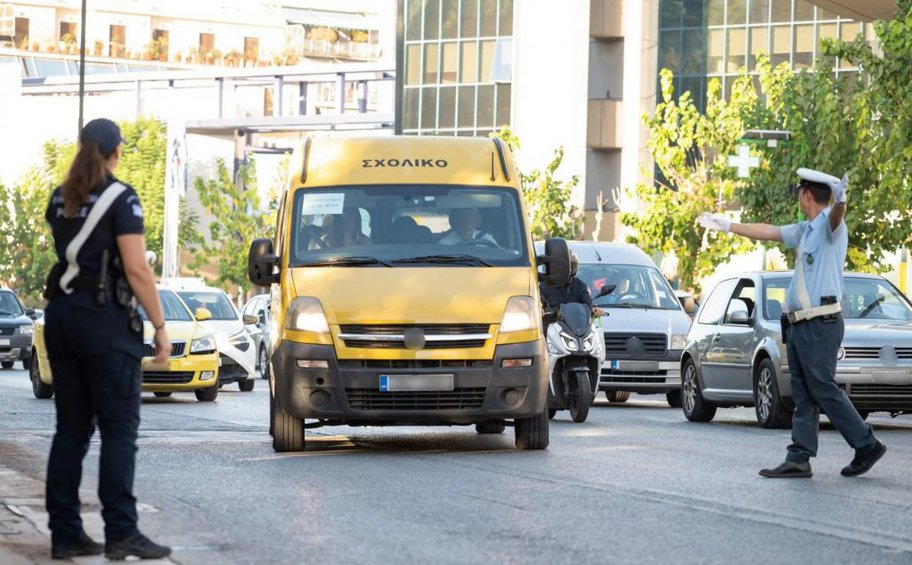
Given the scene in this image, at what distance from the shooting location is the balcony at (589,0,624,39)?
78.0 metres

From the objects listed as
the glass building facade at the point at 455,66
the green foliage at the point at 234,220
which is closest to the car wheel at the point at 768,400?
the glass building facade at the point at 455,66

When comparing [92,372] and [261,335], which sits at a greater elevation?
[92,372]

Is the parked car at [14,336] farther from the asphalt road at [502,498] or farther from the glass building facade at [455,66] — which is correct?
the glass building facade at [455,66]

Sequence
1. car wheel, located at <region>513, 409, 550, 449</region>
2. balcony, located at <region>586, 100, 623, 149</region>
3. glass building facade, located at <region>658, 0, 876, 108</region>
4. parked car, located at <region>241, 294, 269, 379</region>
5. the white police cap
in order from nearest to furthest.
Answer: the white police cap < car wheel, located at <region>513, 409, 550, 449</region> < parked car, located at <region>241, 294, 269, 379</region> < glass building facade, located at <region>658, 0, 876, 108</region> < balcony, located at <region>586, 100, 623, 149</region>

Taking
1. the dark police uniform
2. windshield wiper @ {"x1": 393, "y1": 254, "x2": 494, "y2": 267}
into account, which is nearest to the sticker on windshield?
windshield wiper @ {"x1": 393, "y1": 254, "x2": 494, "y2": 267}

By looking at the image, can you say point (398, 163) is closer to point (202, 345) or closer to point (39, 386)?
point (202, 345)

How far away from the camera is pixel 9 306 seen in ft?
145

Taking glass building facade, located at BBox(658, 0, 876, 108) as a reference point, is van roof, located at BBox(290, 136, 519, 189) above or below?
below

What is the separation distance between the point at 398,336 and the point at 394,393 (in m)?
0.40

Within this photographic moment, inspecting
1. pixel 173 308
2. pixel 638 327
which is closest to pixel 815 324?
pixel 638 327

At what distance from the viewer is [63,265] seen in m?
8.88

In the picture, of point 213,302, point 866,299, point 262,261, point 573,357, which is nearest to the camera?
point 262,261

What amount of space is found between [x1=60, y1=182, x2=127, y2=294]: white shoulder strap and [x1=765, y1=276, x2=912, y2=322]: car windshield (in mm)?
12471

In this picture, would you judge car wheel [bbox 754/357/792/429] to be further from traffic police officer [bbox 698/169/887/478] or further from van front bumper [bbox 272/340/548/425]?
traffic police officer [bbox 698/169/887/478]
